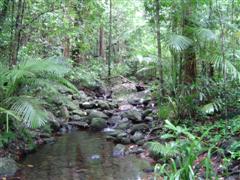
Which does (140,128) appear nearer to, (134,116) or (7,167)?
(134,116)

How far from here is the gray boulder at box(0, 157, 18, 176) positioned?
5.18 metres

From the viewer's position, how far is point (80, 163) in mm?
5855

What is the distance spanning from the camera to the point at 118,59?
2031 centimetres

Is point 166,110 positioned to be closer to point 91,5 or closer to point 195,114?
point 195,114

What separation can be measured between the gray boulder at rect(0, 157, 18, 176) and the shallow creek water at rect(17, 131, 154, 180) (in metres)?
0.11

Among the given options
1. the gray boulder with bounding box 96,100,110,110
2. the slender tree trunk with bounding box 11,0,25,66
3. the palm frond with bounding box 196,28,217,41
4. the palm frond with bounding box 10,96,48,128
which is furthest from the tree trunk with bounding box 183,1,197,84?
the gray boulder with bounding box 96,100,110,110

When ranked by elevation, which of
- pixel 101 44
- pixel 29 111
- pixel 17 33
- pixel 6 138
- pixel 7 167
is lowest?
pixel 7 167

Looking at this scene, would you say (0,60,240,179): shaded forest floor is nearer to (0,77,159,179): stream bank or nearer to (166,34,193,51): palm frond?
(0,77,159,179): stream bank

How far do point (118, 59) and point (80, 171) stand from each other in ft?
49.8

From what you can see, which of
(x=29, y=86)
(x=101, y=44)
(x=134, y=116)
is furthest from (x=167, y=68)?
(x=101, y=44)

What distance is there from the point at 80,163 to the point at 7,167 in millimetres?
1165

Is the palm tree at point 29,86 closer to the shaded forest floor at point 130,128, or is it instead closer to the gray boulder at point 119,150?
the shaded forest floor at point 130,128

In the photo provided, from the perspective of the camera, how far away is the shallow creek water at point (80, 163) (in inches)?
205

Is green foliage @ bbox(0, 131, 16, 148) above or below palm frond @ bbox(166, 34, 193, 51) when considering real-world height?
below
